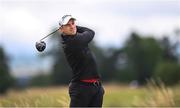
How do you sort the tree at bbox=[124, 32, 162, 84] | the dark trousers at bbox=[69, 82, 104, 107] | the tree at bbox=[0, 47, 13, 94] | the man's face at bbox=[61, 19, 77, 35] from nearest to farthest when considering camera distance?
the man's face at bbox=[61, 19, 77, 35], the dark trousers at bbox=[69, 82, 104, 107], the tree at bbox=[0, 47, 13, 94], the tree at bbox=[124, 32, 162, 84]

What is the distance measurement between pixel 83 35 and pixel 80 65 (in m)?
0.38

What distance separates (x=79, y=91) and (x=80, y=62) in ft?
1.20

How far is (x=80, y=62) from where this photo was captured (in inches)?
325

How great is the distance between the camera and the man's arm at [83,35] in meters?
8.17

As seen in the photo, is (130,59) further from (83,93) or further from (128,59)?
(83,93)

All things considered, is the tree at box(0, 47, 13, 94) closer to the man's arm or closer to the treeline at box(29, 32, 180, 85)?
the treeline at box(29, 32, 180, 85)

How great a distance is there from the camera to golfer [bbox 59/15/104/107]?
8.15 metres

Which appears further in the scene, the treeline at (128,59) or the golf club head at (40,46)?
the treeline at (128,59)

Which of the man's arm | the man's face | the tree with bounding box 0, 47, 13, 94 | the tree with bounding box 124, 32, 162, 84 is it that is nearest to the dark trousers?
the man's arm

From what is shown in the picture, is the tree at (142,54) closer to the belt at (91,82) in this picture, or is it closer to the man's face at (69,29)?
the belt at (91,82)

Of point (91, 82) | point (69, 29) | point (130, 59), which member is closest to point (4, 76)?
A: point (130, 59)

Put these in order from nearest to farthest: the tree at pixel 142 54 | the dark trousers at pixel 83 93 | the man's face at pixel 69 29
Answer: the man's face at pixel 69 29 < the dark trousers at pixel 83 93 < the tree at pixel 142 54

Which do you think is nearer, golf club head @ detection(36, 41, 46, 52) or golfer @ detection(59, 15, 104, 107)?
golfer @ detection(59, 15, 104, 107)

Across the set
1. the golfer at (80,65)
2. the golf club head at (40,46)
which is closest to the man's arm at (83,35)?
the golfer at (80,65)
